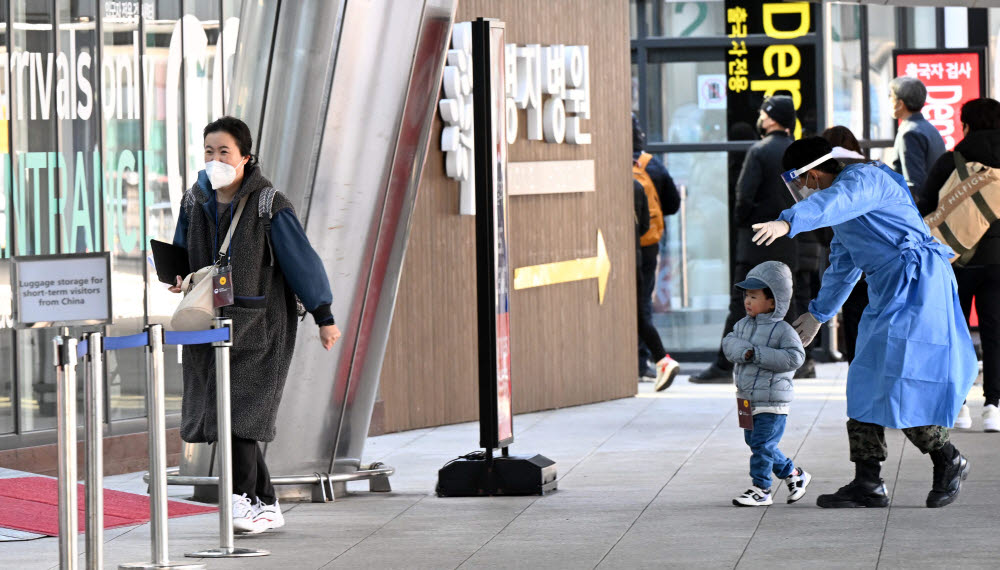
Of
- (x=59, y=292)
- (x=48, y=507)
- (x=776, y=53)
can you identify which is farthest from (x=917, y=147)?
(x=59, y=292)

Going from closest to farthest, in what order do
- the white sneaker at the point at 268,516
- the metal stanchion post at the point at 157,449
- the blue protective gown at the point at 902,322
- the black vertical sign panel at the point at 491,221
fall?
the metal stanchion post at the point at 157,449
the white sneaker at the point at 268,516
the blue protective gown at the point at 902,322
the black vertical sign panel at the point at 491,221

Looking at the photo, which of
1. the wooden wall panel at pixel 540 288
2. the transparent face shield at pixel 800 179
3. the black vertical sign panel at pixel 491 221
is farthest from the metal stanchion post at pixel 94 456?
the wooden wall panel at pixel 540 288

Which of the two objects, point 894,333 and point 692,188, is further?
point 692,188

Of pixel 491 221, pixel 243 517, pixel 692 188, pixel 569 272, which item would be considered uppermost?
pixel 692 188

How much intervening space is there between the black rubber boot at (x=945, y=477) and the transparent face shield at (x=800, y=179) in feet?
4.14

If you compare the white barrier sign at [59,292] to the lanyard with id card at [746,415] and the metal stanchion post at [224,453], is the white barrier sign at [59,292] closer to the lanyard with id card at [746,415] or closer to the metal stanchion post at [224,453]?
the metal stanchion post at [224,453]

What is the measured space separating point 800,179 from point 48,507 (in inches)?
143

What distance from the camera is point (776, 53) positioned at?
48.0 ft

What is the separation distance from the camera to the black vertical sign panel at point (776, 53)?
14.6 meters


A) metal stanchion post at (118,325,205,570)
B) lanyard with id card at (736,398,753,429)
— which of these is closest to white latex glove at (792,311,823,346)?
lanyard with id card at (736,398,753,429)

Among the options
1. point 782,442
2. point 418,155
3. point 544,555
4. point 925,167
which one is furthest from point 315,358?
point 925,167

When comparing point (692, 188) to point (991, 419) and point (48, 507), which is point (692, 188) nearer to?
point (991, 419)

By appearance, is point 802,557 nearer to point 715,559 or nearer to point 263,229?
point 715,559

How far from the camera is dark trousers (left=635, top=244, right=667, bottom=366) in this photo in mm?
13203
